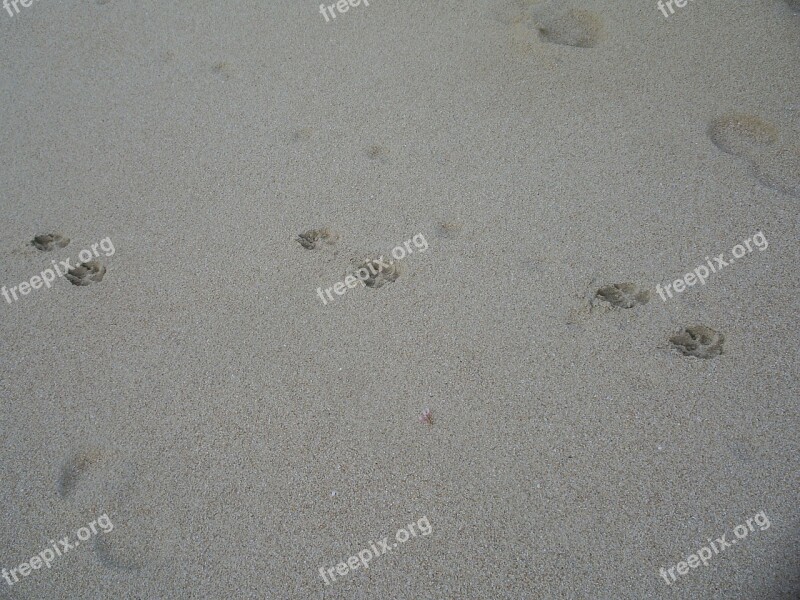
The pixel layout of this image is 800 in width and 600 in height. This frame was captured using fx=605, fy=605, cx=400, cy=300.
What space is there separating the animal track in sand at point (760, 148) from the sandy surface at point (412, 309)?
0.01 metres

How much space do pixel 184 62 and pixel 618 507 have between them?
264 cm

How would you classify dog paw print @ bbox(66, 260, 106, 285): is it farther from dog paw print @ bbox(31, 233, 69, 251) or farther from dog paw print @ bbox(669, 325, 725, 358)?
dog paw print @ bbox(669, 325, 725, 358)

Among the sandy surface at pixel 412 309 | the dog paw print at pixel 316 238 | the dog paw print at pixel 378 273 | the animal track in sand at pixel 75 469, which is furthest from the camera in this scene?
the dog paw print at pixel 316 238

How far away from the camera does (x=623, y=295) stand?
1.90 meters

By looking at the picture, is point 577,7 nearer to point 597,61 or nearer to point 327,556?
point 597,61

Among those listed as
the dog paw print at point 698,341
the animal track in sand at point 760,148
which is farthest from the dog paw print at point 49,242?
the animal track in sand at point 760,148

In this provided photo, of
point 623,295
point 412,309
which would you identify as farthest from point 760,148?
point 412,309

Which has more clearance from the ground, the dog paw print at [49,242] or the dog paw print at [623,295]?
the dog paw print at [49,242]

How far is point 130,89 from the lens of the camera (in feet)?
9.08

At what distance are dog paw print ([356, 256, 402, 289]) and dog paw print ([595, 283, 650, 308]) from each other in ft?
2.17

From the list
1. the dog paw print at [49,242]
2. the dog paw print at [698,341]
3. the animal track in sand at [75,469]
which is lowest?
the dog paw print at [698,341]

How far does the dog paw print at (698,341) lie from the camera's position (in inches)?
69.7

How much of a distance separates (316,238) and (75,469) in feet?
3.39

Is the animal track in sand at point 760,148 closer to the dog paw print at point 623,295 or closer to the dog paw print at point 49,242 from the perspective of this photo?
the dog paw print at point 623,295
